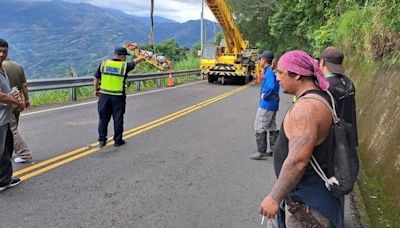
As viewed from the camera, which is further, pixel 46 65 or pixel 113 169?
pixel 46 65

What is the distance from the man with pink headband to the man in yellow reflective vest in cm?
584

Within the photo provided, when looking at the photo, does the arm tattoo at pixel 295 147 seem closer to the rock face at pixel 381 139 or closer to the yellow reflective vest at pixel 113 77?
the rock face at pixel 381 139

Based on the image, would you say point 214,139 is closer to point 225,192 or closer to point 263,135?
point 263,135

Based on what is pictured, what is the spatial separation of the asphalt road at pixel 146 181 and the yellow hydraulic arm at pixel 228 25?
16.1 m

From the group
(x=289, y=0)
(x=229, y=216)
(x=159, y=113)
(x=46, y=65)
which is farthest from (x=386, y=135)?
(x=46, y=65)

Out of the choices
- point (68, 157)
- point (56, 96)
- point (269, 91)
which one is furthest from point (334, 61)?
point (56, 96)

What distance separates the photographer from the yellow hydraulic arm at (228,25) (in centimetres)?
2604

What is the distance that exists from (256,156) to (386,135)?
2.22m

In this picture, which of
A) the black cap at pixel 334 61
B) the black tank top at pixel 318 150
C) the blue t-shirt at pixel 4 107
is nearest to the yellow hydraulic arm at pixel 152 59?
the blue t-shirt at pixel 4 107

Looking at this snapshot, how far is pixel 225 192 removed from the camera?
5.84 metres

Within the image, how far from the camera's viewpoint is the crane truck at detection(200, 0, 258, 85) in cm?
2777

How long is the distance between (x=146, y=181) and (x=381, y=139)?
3.25m

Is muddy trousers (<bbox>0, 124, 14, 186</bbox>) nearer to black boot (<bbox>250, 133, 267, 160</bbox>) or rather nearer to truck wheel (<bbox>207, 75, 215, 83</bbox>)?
black boot (<bbox>250, 133, 267, 160</bbox>)

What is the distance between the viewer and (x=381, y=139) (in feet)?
21.2
